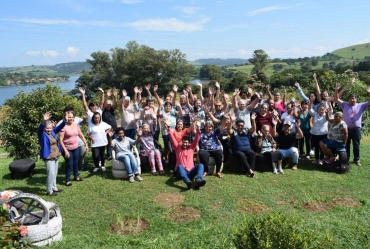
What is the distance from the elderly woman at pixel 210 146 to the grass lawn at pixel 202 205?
40 centimetres

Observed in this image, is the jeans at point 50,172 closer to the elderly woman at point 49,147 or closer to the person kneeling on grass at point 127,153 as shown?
the elderly woman at point 49,147

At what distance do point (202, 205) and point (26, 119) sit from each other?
552 cm

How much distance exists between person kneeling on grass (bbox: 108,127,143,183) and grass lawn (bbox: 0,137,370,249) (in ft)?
0.97

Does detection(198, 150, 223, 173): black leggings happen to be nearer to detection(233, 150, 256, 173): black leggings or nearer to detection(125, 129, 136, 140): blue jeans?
detection(233, 150, 256, 173): black leggings

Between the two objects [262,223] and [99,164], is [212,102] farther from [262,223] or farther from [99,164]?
[262,223]

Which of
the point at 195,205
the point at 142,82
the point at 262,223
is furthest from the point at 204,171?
the point at 142,82

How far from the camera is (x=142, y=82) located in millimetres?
61500

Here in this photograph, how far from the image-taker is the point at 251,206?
5.97 m

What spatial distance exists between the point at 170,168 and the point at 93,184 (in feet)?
6.80

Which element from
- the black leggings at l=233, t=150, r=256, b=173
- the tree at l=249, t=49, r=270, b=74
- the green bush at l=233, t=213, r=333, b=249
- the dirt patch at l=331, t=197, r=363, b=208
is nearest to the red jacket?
the black leggings at l=233, t=150, r=256, b=173

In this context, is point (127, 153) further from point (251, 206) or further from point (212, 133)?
point (251, 206)

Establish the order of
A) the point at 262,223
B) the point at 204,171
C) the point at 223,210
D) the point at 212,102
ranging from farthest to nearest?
the point at 212,102 < the point at 204,171 < the point at 223,210 < the point at 262,223

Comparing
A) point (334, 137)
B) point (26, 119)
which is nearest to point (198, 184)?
point (334, 137)

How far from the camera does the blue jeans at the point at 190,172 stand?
6.83 meters
